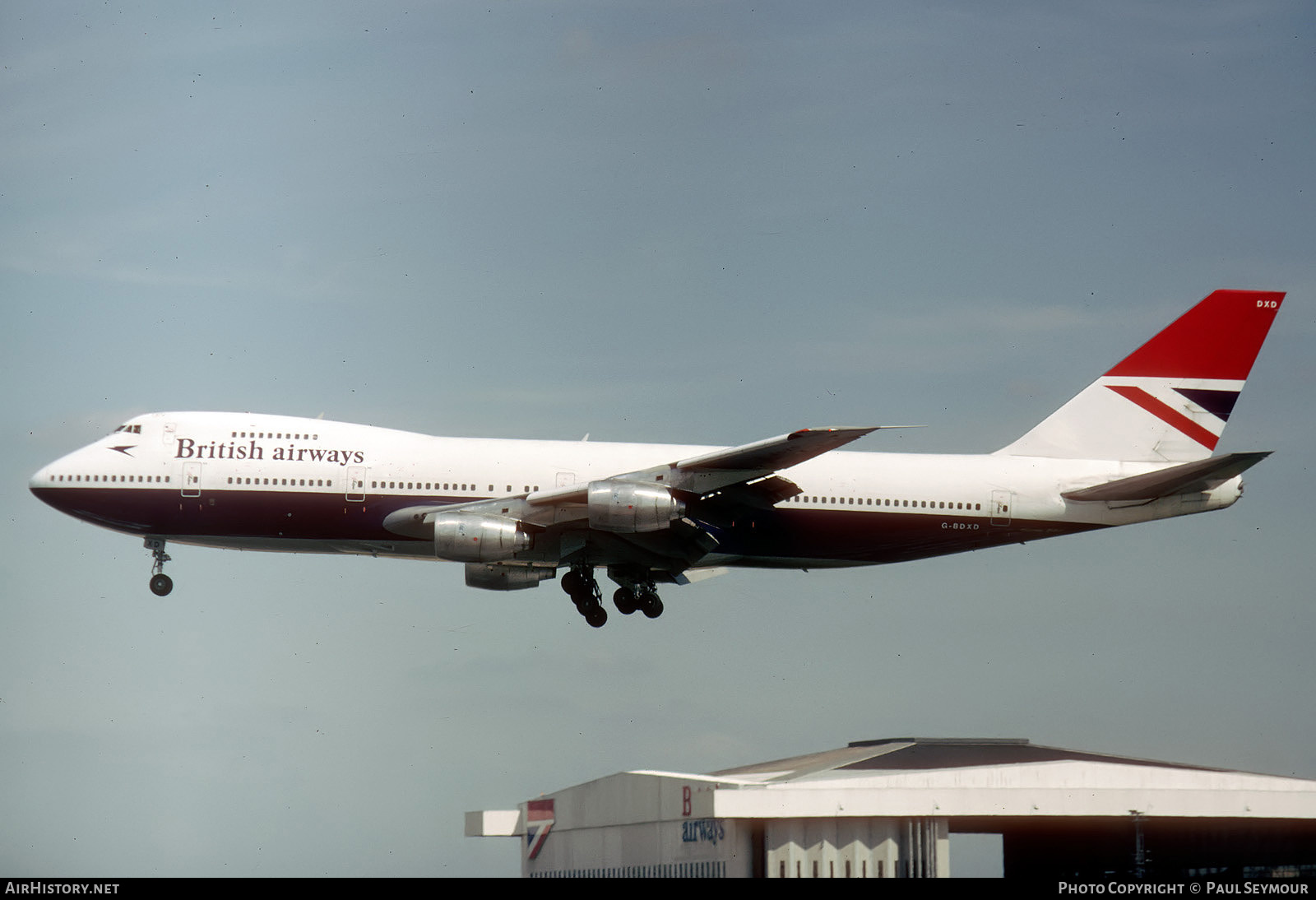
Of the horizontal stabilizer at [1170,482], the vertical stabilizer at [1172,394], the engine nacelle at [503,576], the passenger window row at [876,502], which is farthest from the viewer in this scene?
the vertical stabilizer at [1172,394]

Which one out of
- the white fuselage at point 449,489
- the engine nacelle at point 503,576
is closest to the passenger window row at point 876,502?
the white fuselage at point 449,489

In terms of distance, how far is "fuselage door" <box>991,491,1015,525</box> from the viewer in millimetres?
46875

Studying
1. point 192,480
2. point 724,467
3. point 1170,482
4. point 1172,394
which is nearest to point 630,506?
point 724,467

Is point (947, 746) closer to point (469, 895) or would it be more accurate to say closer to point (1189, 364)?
point (1189, 364)

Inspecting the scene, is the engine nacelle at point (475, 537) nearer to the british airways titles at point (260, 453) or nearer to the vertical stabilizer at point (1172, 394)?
the british airways titles at point (260, 453)

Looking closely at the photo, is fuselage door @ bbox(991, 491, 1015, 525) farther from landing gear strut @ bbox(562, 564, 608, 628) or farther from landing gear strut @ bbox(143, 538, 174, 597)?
landing gear strut @ bbox(143, 538, 174, 597)

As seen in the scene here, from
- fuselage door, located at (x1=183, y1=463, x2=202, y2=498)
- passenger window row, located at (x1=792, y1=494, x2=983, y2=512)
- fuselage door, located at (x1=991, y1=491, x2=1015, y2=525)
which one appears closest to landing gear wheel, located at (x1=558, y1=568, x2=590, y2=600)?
passenger window row, located at (x1=792, y1=494, x2=983, y2=512)

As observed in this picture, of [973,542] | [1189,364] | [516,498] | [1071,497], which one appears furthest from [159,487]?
[1189,364]

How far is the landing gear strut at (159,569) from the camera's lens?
1842 inches

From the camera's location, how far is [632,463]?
46.8 m

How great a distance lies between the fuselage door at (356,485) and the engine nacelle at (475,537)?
2503mm

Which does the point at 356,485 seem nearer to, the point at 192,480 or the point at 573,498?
the point at 192,480

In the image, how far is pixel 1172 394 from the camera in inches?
2021

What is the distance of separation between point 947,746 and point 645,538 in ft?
76.4
